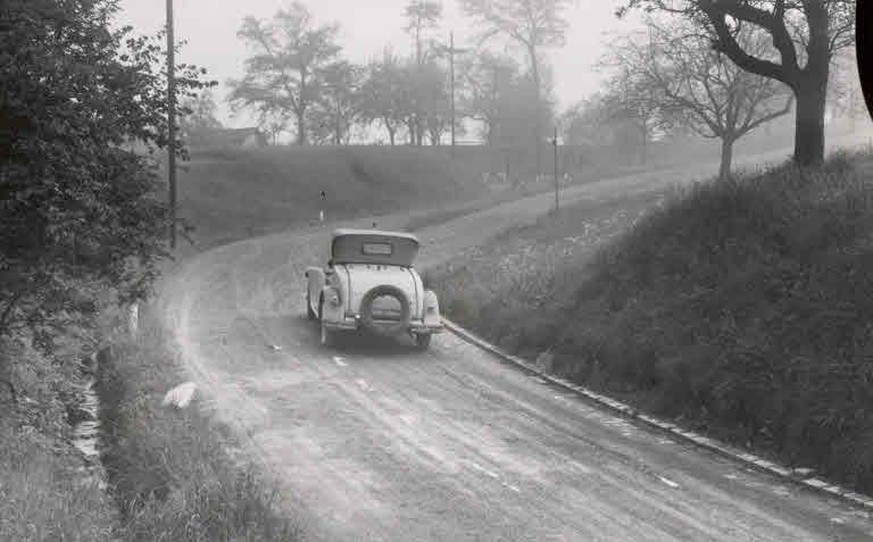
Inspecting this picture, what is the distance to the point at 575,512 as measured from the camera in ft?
35.3

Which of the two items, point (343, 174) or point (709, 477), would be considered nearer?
point (709, 477)

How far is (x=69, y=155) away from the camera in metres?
11.7

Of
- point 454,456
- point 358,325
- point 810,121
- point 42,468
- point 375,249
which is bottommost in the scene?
point 454,456

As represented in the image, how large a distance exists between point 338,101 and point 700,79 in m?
45.2

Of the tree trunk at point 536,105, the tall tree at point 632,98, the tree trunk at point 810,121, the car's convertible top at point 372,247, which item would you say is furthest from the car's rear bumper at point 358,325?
the tree trunk at point 536,105

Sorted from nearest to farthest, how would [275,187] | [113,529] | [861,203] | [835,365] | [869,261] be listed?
[113,529], [835,365], [869,261], [861,203], [275,187]

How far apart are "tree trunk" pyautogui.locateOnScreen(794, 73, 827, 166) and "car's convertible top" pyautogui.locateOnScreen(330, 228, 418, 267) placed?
27.8ft

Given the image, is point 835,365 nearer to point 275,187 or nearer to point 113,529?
point 113,529

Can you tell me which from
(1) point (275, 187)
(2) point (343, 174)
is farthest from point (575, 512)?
(2) point (343, 174)

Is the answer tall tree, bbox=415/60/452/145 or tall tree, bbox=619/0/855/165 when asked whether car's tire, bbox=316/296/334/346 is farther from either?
tall tree, bbox=415/60/452/145

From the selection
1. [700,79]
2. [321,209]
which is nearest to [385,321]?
[700,79]

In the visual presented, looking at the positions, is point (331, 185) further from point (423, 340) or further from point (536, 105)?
point (423, 340)

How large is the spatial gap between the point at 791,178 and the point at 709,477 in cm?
890

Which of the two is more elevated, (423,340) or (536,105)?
(536,105)
